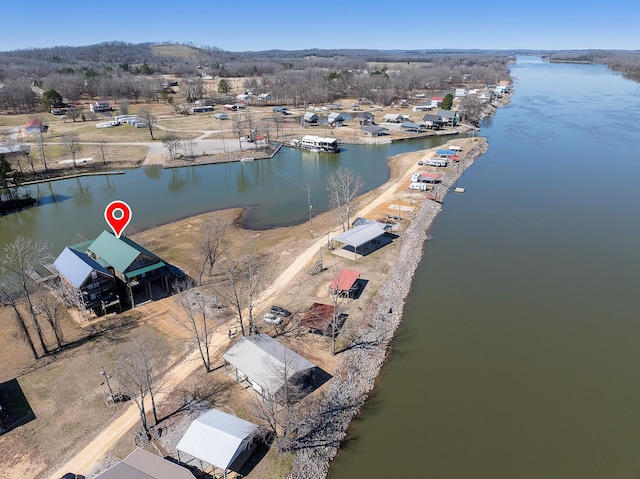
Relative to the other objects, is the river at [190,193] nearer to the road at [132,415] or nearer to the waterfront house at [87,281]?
the waterfront house at [87,281]

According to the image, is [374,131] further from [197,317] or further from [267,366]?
[267,366]

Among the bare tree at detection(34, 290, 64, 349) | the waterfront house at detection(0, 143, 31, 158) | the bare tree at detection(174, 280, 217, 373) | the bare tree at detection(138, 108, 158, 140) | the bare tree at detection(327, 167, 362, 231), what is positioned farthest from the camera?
the bare tree at detection(138, 108, 158, 140)

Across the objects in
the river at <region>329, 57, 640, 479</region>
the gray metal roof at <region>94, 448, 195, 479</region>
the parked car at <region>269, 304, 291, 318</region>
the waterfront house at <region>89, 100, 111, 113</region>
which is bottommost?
the river at <region>329, 57, 640, 479</region>

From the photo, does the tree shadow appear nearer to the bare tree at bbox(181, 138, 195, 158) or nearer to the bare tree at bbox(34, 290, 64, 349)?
the bare tree at bbox(34, 290, 64, 349)

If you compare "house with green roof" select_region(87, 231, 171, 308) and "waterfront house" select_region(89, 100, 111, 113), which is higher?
"waterfront house" select_region(89, 100, 111, 113)

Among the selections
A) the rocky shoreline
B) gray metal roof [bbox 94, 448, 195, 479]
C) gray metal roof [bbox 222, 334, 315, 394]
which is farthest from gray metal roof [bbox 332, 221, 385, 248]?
gray metal roof [bbox 94, 448, 195, 479]

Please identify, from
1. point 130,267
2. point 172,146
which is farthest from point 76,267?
point 172,146
